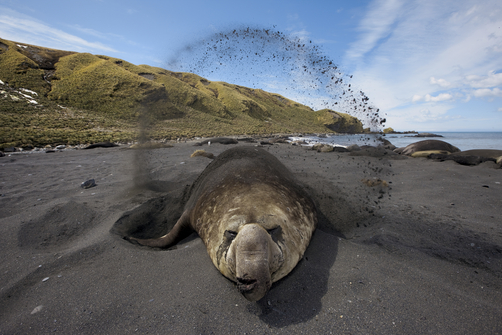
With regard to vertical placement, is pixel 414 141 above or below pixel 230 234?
above

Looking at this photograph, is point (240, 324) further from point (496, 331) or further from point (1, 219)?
point (1, 219)

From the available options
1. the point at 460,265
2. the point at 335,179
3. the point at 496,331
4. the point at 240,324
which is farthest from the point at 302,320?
the point at 335,179

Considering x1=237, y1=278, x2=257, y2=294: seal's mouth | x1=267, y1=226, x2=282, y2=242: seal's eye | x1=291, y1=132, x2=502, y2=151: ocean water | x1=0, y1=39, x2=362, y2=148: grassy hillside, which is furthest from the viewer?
x1=0, y1=39, x2=362, y2=148: grassy hillside

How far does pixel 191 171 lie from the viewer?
763 cm

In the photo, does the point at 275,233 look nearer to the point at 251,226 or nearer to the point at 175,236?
the point at 251,226

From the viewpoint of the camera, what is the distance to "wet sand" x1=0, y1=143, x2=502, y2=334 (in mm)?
1723

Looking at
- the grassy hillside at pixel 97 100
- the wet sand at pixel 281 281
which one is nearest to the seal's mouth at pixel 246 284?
the wet sand at pixel 281 281

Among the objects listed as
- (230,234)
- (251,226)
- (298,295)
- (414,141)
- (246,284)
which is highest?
(414,141)

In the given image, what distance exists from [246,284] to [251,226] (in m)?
0.46

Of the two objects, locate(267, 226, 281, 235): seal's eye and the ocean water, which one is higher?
the ocean water

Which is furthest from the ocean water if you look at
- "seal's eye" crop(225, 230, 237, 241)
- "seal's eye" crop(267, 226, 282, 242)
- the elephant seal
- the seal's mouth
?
the seal's mouth

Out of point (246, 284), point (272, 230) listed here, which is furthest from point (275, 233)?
point (246, 284)

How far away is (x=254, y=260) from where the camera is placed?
5.49ft

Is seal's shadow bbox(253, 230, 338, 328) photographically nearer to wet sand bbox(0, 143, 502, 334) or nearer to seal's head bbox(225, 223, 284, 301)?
wet sand bbox(0, 143, 502, 334)
